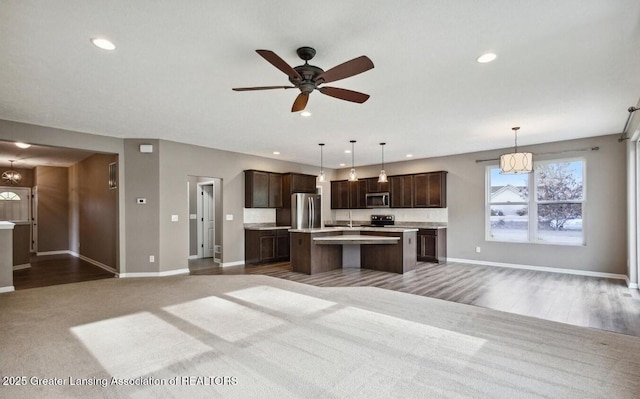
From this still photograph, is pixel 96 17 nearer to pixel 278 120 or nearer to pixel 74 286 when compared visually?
pixel 278 120

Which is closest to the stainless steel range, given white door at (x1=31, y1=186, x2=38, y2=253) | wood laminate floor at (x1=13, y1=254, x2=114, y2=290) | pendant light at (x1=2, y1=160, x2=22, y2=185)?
wood laminate floor at (x1=13, y1=254, x2=114, y2=290)

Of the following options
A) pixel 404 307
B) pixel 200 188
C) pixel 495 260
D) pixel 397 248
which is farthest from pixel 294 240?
pixel 495 260

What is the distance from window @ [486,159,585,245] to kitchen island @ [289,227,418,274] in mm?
2366

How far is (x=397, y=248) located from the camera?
21.1ft

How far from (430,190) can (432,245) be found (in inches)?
56.3

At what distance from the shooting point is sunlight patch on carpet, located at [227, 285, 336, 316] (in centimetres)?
405

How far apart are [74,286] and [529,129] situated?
8318 millimetres

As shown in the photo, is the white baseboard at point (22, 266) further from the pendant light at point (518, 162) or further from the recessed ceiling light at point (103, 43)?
the pendant light at point (518, 162)

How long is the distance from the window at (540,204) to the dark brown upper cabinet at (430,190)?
1034 mm

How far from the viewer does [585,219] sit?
6.32 m

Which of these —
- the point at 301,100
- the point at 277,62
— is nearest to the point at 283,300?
the point at 301,100

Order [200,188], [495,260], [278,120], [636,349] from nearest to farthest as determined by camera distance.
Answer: [636,349] → [278,120] → [495,260] → [200,188]

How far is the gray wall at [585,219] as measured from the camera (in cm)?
599

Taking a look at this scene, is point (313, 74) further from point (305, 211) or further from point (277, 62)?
point (305, 211)
